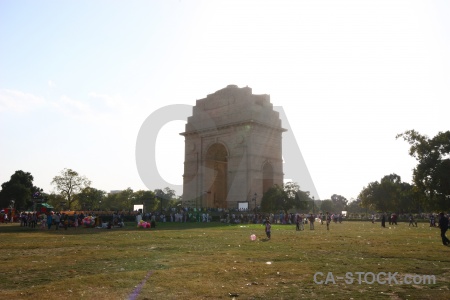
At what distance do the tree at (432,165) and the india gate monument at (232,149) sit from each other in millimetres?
18234

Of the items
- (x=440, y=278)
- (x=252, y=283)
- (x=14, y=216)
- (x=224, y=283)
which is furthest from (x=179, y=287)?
(x=14, y=216)

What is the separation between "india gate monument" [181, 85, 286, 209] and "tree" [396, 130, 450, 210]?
1823 cm

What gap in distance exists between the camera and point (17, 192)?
81562mm

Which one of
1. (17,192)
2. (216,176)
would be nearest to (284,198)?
(216,176)

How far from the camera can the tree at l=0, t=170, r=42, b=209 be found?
8116cm

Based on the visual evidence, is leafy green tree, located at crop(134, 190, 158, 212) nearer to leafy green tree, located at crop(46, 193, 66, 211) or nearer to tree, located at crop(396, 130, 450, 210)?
leafy green tree, located at crop(46, 193, 66, 211)

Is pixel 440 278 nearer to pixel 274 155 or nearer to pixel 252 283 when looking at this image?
pixel 252 283

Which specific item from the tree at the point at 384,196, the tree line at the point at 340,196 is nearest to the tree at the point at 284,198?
the tree line at the point at 340,196

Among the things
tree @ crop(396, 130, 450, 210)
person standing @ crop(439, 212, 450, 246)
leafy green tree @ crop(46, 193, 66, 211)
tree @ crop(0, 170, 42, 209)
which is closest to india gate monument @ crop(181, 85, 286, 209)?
tree @ crop(396, 130, 450, 210)

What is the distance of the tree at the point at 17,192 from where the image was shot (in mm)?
81162

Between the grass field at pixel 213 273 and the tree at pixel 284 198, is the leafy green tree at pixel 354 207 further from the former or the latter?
the grass field at pixel 213 273

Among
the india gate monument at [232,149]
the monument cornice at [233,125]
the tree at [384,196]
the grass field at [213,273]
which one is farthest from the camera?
the tree at [384,196]

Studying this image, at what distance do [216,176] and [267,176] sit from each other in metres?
8.67

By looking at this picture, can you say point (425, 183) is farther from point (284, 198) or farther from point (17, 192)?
point (17, 192)
